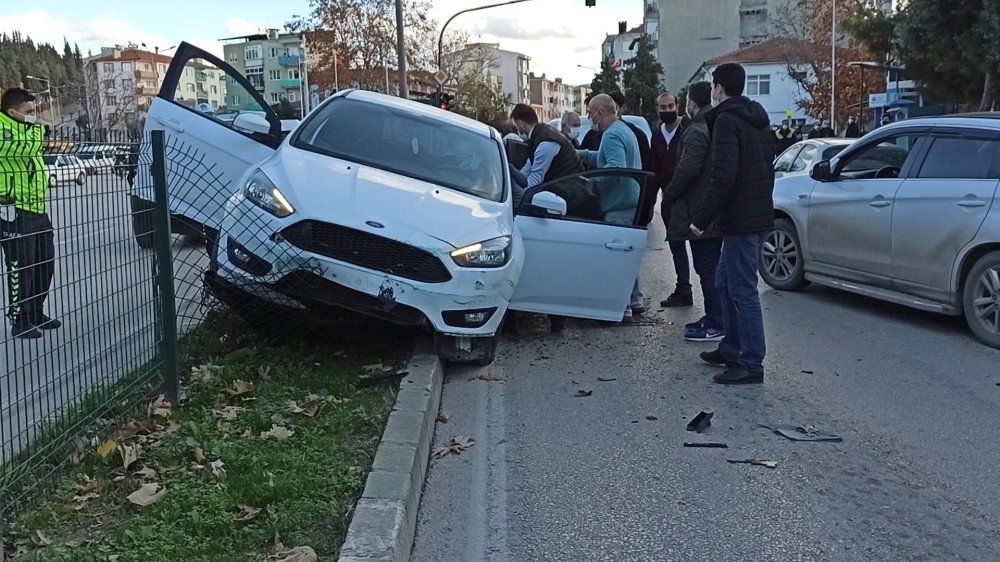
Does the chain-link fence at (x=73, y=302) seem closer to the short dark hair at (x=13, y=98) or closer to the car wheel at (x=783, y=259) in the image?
the short dark hair at (x=13, y=98)

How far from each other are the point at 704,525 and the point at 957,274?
14.7ft

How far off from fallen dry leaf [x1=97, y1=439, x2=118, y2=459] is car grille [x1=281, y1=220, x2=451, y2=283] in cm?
175

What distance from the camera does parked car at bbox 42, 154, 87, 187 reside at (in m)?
3.95

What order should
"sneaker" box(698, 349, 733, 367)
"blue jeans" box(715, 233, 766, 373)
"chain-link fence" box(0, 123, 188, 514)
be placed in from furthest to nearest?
1. "sneaker" box(698, 349, 733, 367)
2. "blue jeans" box(715, 233, 766, 373)
3. "chain-link fence" box(0, 123, 188, 514)

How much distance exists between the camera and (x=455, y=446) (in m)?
5.14

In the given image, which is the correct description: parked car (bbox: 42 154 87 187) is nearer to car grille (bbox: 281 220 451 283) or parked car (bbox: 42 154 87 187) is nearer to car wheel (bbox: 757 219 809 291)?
car grille (bbox: 281 220 451 283)

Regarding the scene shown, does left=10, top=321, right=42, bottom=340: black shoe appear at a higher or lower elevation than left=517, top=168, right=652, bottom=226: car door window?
lower

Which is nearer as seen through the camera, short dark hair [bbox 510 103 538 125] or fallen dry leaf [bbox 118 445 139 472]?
fallen dry leaf [bbox 118 445 139 472]

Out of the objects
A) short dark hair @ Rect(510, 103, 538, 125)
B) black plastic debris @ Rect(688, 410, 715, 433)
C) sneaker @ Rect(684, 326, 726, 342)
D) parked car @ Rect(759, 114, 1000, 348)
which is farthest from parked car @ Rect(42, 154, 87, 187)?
short dark hair @ Rect(510, 103, 538, 125)

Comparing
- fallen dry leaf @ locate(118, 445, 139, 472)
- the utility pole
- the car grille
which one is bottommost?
fallen dry leaf @ locate(118, 445, 139, 472)

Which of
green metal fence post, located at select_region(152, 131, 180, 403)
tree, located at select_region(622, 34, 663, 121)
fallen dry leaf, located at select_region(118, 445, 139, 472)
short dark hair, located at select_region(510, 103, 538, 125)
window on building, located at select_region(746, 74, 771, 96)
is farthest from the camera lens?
tree, located at select_region(622, 34, 663, 121)

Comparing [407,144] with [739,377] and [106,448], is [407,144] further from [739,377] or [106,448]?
[106,448]

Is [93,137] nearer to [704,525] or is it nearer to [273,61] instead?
[704,525]

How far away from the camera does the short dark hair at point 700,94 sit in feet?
25.6
